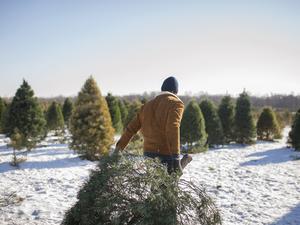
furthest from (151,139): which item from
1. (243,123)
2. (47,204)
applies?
(243,123)

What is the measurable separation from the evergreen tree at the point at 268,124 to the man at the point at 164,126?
92.7 ft

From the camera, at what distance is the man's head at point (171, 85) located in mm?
4660

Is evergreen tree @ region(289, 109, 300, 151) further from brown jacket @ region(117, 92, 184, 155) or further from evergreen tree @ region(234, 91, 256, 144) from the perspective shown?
brown jacket @ region(117, 92, 184, 155)

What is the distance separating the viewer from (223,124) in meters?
27.5

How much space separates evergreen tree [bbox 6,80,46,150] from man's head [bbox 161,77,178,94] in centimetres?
1495

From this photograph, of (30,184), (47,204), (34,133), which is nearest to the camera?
(47,204)

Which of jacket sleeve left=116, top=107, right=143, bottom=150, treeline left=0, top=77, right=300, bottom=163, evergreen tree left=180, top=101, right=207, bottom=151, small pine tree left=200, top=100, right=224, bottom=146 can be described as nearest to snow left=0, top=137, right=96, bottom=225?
jacket sleeve left=116, top=107, right=143, bottom=150

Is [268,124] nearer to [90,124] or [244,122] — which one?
[244,122]

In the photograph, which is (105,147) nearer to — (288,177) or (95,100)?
(95,100)

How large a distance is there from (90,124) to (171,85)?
11.6 m

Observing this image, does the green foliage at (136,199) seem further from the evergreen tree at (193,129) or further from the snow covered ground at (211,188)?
the evergreen tree at (193,129)

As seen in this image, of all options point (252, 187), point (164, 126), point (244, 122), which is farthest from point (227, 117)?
point (164, 126)

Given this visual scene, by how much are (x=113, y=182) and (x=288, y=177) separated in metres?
11.8

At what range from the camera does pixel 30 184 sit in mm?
9719
